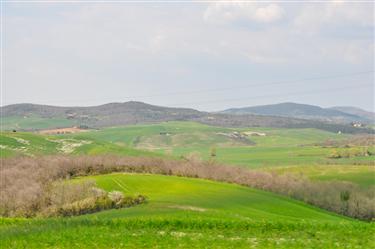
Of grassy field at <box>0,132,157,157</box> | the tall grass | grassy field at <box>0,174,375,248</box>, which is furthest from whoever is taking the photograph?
→ grassy field at <box>0,132,157,157</box>

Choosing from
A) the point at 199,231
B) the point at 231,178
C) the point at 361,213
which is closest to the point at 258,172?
the point at 231,178

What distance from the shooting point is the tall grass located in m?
98.2

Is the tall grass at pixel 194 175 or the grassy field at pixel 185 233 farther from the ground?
the grassy field at pixel 185 233

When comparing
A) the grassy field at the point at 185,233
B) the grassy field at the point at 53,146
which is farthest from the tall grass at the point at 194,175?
the grassy field at the point at 185,233

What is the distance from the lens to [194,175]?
365ft

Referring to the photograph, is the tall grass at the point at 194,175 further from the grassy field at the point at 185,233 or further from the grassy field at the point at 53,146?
the grassy field at the point at 185,233

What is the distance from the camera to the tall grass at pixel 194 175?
98250 millimetres

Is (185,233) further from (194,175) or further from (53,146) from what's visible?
(53,146)

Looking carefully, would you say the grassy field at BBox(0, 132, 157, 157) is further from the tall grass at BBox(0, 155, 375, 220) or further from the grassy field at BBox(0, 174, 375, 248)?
the grassy field at BBox(0, 174, 375, 248)

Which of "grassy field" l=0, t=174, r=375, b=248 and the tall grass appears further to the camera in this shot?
the tall grass

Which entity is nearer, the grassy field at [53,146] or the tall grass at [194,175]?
the tall grass at [194,175]

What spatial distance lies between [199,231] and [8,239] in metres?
9.81

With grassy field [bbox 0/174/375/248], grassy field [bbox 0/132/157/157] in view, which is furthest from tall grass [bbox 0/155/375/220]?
grassy field [bbox 0/174/375/248]

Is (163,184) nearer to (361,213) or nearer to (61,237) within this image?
(361,213)
